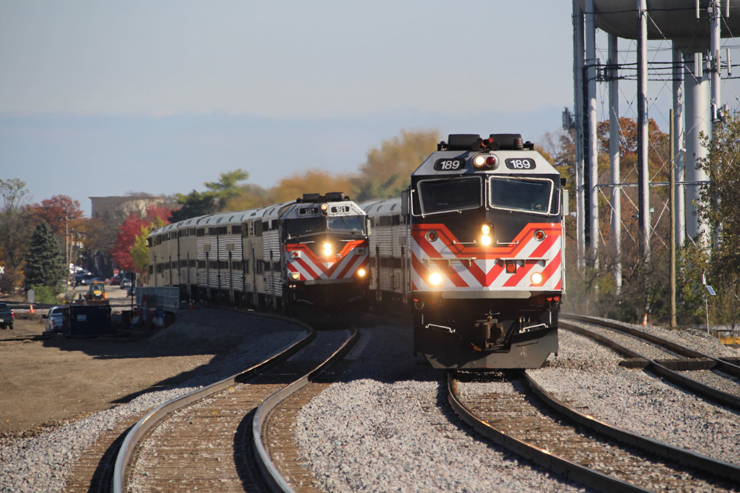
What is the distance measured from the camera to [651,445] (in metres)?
7.64

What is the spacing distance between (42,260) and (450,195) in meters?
79.1

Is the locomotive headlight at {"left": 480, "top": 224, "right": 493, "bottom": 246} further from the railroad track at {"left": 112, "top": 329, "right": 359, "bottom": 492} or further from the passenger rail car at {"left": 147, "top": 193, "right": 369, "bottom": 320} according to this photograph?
the passenger rail car at {"left": 147, "top": 193, "right": 369, "bottom": 320}

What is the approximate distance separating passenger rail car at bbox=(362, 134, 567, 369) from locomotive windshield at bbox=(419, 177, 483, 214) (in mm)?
16

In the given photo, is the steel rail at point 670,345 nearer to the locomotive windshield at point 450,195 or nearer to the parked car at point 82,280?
the locomotive windshield at point 450,195

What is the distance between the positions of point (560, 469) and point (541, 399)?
11.7 feet

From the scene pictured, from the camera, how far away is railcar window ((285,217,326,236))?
21828 mm

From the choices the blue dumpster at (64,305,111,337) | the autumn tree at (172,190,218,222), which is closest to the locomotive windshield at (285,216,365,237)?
the blue dumpster at (64,305,111,337)

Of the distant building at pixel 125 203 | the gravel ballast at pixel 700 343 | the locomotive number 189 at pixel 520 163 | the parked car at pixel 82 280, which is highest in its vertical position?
the distant building at pixel 125 203

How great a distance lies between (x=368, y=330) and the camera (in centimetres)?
2066

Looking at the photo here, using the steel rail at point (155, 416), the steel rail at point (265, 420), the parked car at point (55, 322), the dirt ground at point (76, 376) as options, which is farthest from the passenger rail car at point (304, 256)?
the parked car at point (55, 322)

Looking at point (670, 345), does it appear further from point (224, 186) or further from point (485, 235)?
point (224, 186)

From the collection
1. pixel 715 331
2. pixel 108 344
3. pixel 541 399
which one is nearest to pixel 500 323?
pixel 541 399

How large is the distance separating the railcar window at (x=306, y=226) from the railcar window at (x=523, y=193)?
10.5 m

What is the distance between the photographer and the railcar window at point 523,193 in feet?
38.6
